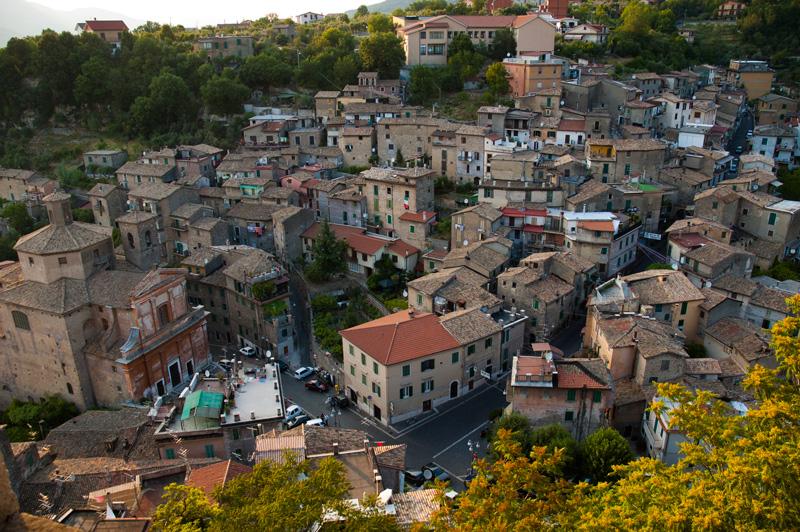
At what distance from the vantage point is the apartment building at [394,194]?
48.7 meters

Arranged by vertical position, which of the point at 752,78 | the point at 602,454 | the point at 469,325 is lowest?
the point at 602,454

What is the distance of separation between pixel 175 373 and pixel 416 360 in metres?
14.4

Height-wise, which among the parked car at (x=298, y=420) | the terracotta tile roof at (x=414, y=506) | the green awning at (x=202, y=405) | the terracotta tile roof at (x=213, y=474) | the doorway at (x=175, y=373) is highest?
the terracotta tile roof at (x=213, y=474)

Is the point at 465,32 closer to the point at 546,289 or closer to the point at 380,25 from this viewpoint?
the point at 380,25

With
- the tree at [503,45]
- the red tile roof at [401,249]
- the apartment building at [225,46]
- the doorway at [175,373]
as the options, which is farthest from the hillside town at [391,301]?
the apartment building at [225,46]

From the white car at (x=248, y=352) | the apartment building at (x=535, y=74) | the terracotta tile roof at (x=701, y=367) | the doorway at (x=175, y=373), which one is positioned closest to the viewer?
the terracotta tile roof at (x=701, y=367)

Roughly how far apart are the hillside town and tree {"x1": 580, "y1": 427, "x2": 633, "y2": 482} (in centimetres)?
11

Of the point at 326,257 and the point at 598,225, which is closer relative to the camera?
the point at 598,225

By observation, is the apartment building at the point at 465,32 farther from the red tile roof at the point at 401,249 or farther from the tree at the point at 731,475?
the tree at the point at 731,475

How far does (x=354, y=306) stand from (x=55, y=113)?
56.1m

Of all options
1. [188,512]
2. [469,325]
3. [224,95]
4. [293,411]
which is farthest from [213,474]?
[224,95]

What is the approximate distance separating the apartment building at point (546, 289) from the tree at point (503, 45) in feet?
145

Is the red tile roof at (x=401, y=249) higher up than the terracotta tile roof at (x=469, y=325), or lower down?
higher up

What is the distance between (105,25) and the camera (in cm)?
8425
